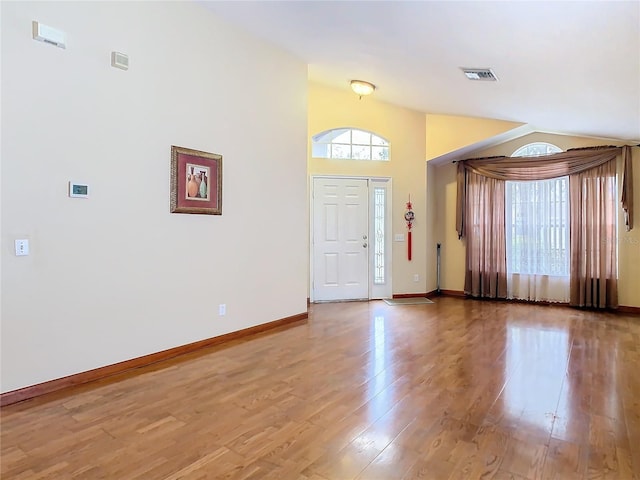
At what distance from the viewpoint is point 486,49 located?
135 inches

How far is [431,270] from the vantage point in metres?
7.12

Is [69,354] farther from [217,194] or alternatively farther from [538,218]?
[538,218]

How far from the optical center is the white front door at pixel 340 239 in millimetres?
6234

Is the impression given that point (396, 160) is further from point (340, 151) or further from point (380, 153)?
point (340, 151)

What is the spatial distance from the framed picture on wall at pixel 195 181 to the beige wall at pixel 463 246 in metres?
4.50

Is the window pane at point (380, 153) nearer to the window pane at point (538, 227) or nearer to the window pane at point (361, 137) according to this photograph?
the window pane at point (361, 137)

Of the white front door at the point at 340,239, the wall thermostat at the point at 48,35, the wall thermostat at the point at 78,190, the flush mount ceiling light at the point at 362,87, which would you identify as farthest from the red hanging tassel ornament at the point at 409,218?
the wall thermostat at the point at 48,35

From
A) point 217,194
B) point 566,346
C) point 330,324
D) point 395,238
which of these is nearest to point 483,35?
point 217,194

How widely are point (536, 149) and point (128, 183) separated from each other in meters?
5.84

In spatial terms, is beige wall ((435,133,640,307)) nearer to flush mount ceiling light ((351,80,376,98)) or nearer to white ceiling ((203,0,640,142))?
white ceiling ((203,0,640,142))

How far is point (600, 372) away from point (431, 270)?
12.9 feet

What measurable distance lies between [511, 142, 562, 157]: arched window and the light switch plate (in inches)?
254

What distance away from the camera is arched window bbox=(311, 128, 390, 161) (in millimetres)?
6246

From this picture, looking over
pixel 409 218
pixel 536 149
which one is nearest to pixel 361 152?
pixel 409 218
